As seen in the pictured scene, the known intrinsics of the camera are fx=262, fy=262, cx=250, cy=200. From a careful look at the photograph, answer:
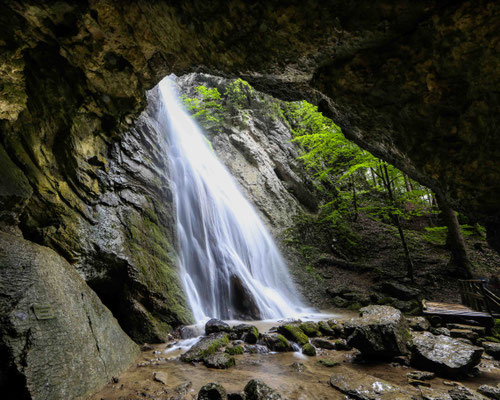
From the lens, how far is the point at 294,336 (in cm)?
563

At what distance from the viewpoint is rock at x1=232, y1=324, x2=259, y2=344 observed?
5559 mm

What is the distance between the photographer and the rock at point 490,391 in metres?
3.36

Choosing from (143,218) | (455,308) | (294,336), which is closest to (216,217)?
(143,218)

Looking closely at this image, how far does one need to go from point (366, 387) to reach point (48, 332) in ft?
13.6

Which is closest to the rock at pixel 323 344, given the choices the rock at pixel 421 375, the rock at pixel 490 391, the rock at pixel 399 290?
the rock at pixel 421 375

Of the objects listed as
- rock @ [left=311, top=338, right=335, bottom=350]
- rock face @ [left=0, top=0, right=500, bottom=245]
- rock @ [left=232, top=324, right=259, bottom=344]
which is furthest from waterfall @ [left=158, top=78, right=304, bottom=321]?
rock face @ [left=0, top=0, right=500, bottom=245]

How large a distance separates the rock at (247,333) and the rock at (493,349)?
14.4 ft

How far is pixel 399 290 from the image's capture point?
9.38 m

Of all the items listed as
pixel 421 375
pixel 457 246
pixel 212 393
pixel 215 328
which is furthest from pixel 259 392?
pixel 457 246

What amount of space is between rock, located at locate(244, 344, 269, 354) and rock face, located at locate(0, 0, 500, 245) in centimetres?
420

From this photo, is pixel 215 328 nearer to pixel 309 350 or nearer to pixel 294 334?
pixel 294 334

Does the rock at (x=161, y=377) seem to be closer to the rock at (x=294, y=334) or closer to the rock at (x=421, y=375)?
the rock at (x=294, y=334)

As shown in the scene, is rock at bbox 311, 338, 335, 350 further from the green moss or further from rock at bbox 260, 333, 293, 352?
the green moss

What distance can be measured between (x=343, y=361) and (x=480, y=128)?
4.26 m
